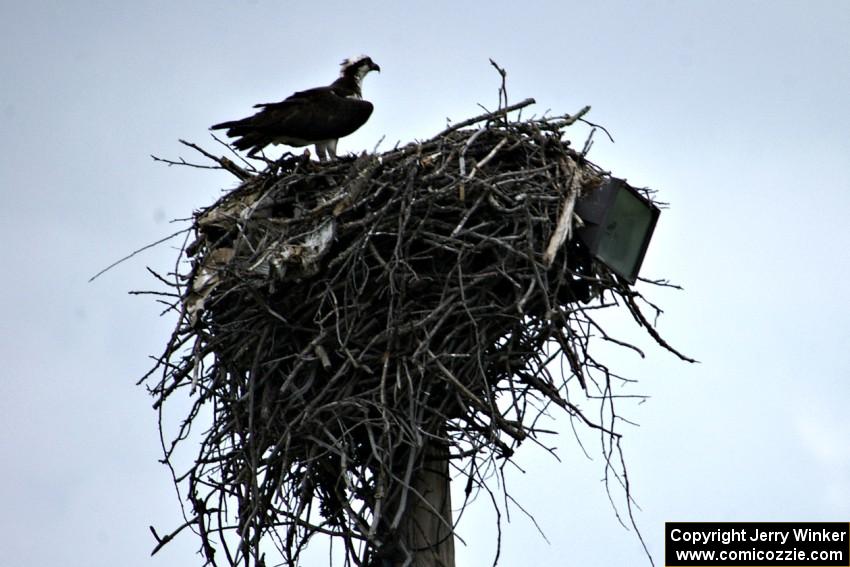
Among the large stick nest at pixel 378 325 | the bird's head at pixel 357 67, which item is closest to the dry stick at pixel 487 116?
the large stick nest at pixel 378 325

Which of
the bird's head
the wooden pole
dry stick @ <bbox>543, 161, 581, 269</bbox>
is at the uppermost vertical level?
the bird's head

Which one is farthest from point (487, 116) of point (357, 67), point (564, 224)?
point (357, 67)

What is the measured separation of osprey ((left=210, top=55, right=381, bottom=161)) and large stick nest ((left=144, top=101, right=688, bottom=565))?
0.78 meters

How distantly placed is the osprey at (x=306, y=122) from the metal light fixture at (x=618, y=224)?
73.8 inches

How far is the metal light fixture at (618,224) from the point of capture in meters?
6.12

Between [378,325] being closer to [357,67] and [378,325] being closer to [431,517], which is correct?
[431,517]

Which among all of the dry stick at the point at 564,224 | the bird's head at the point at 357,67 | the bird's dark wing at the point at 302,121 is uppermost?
the bird's head at the point at 357,67

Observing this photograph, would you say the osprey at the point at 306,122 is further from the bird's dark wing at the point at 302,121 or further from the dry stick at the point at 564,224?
the dry stick at the point at 564,224

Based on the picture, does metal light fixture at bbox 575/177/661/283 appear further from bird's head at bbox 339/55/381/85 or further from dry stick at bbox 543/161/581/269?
bird's head at bbox 339/55/381/85

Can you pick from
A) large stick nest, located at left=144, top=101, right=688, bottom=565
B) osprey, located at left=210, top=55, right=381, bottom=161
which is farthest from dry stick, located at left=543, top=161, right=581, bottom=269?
osprey, located at left=210, top=55, right=381, bottom=161

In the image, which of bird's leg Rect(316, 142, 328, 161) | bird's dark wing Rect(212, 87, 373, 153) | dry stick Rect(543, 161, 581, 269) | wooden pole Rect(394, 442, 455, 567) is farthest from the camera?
bird's leg Rect(316, 142, 328, 161)

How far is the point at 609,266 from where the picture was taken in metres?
6.18

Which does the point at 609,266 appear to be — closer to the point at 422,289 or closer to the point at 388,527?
the point at 422,289

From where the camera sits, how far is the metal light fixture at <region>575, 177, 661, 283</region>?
6.12 meters
